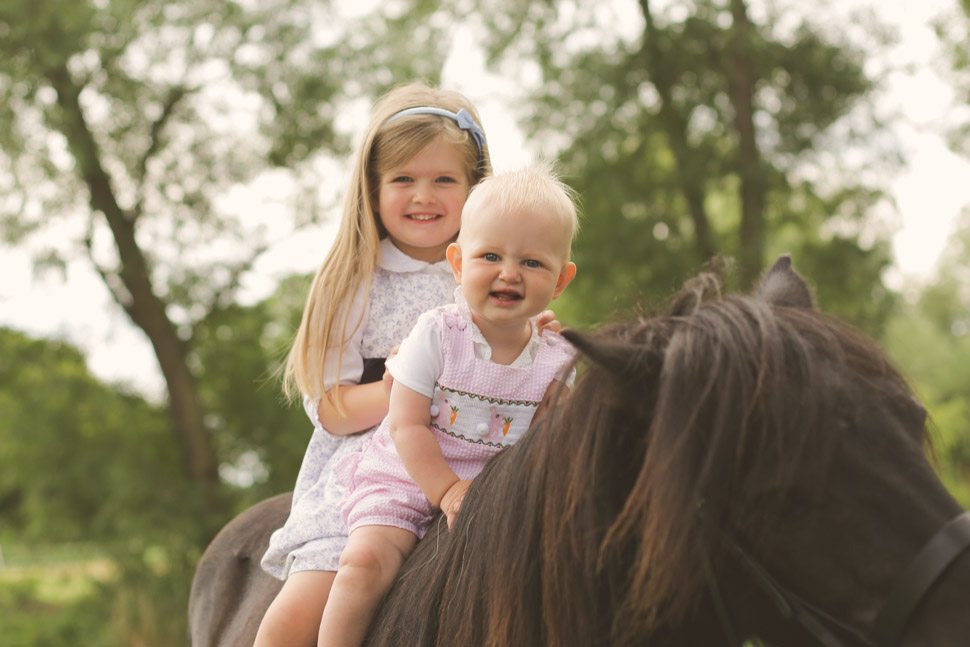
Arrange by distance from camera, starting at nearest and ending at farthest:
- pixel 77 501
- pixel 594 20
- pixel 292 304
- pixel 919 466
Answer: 1. pixel 919 466
2. pixel 292 304
3. pixel 77 501
4. pixel 594 20

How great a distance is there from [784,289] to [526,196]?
647 mm

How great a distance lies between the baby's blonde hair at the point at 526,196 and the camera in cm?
246

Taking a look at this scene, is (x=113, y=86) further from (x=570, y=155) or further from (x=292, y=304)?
(x=570, y=155)

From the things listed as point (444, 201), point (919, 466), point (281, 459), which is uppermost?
point (444, 201)

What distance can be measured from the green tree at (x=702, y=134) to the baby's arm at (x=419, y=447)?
11.4 metres

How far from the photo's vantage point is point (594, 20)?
1427cm

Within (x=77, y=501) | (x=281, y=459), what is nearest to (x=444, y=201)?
(x=281, y=459)

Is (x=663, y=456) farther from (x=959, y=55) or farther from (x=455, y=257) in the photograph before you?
(x=959, y=55)

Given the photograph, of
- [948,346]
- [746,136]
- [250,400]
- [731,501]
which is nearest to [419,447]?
[731,501]

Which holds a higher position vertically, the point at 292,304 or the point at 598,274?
the point at 598,274

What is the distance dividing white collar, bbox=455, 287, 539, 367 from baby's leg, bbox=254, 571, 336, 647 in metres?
0.73

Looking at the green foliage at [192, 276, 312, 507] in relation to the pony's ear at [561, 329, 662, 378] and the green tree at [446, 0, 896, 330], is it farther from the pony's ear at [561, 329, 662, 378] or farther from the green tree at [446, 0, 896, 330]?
the pony's ear at [561, 329, 662, 378]

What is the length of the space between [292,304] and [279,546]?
948 cm

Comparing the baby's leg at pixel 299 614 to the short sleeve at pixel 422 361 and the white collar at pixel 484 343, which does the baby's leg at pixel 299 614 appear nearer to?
the short sleeve at pixel 422 361
